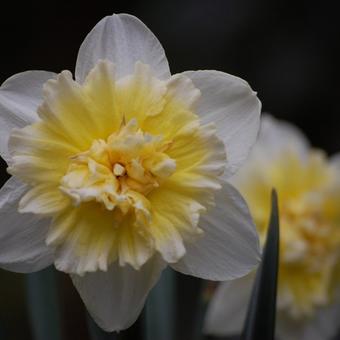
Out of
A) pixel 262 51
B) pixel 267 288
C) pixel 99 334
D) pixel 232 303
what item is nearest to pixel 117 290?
pixel 99 334

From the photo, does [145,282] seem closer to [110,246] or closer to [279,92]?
[110,246]

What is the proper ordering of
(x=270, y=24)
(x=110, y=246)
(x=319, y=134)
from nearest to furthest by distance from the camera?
(x=110, y=246)
(x=270, y=24)
(x=319, y=134)

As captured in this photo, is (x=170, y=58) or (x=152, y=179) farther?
(x=170, y=58)

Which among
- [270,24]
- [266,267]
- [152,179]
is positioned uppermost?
[152,179]

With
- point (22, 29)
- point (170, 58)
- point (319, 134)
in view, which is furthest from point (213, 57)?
point (22, 29)

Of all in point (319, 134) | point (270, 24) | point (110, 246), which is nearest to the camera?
point (110, 246)

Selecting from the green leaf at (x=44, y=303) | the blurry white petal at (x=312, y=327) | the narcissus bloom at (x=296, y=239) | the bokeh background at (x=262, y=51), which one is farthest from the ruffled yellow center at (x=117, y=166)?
the bokeh background at (x=262, y=51)

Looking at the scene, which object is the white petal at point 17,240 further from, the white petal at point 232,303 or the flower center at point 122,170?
the white petal at point 232,303
